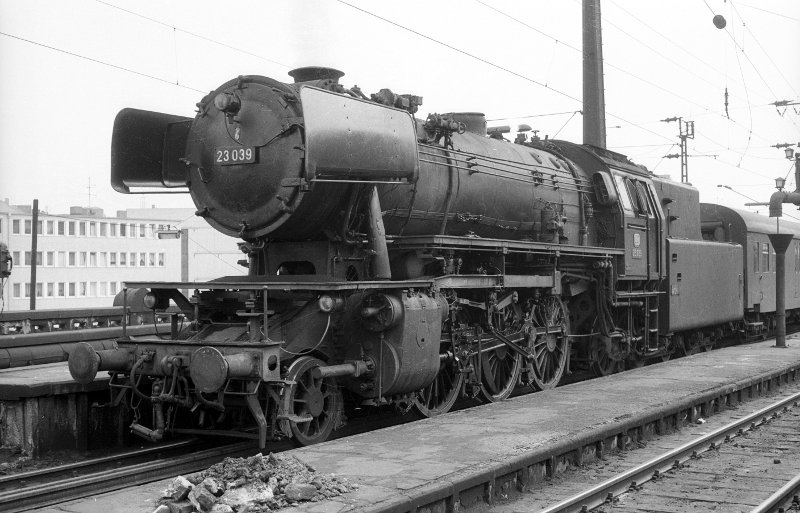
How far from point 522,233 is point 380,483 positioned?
21.6 feet

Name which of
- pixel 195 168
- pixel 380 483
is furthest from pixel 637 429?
pixel 195 168

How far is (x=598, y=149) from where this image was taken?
48.1 feet

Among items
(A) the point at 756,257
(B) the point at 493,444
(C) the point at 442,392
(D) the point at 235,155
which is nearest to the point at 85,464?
(D) the point at 235,155

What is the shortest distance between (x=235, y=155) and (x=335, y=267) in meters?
1.51

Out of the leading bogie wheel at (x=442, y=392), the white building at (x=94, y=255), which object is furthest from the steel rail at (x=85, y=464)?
the white building at (x=94, y=255)

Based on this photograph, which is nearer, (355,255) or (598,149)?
(355,255)

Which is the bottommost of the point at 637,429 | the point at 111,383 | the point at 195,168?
the point at 637,429

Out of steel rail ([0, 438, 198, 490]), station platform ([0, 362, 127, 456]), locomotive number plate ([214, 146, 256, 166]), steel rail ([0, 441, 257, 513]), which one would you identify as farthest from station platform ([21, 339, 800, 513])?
station platform ([0, 362, 127, 456])

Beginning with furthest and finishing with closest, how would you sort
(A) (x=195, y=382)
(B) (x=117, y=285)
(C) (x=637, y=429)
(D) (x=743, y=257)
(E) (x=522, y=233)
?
(B) (x=117, y=285) < (D) (x=743, y=257) < (E) (x=522, y=233) < (C) (x=637, y=429) < (A) (x=195, y=382)

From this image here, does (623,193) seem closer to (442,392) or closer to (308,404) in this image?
(442,392)

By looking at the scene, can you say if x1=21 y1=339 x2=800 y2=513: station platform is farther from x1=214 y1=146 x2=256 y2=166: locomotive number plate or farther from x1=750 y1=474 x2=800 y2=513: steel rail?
x1=214 y1=146 x2=256 y2=166: locomotive number plate

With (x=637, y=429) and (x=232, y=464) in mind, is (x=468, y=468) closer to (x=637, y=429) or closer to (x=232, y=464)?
(x=232, y=464)

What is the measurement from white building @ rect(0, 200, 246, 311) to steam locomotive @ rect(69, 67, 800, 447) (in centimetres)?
3157

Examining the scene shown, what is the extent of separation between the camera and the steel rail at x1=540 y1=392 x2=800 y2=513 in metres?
6.46
